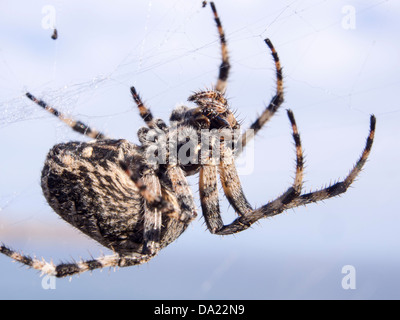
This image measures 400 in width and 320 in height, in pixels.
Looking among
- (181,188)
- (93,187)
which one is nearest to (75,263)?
(93,187)

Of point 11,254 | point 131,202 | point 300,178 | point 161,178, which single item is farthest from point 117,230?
point 300,178

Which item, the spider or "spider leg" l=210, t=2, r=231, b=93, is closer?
the spider

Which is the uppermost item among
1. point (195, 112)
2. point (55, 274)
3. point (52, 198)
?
point (195, 112)

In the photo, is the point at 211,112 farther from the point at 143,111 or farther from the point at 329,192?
the point at 329,192

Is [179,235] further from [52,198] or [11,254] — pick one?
[11,254]

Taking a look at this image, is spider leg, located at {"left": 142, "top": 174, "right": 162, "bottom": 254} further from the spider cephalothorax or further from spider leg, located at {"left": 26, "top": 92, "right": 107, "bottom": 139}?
spider leg, located at {"left": 26, "top": 92, "right": 107, "bottom": 139}

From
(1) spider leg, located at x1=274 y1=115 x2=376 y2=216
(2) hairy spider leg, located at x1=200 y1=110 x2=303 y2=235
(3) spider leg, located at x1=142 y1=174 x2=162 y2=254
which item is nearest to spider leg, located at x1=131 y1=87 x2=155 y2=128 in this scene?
(3) spider leg, located at x1=142 y1=174 x2=162 y2=254
